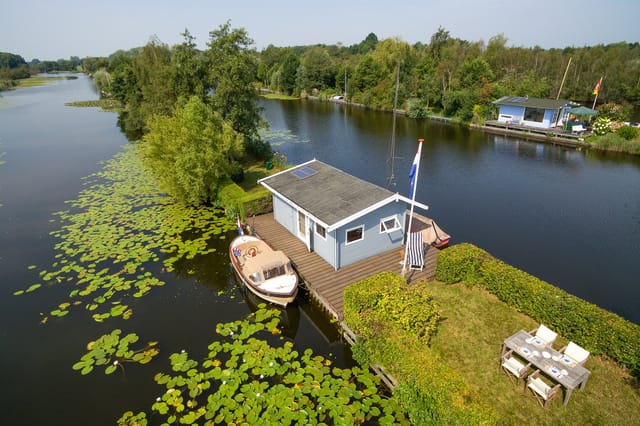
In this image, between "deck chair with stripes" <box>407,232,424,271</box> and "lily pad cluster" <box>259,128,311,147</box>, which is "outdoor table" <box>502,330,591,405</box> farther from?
"lily pad cluster" <box>259,128,311,147</box>

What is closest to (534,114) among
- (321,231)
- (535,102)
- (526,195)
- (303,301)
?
(535,102)

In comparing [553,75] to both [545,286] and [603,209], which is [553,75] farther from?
[545,286]

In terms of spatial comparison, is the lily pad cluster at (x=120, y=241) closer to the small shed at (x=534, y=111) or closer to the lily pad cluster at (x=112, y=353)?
the lily pad cluster at (x=112, y=353)

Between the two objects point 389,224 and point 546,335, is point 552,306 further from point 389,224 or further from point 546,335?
point 389,224

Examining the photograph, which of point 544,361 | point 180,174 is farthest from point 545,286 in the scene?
point 180,174

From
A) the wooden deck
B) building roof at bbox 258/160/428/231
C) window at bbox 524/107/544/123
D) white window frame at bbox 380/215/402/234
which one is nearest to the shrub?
window at bbox 524/107/544/123
